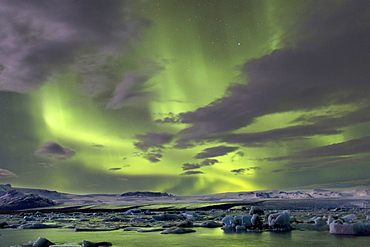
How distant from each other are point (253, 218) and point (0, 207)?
137 m

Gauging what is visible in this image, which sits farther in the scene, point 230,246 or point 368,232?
point 368,232

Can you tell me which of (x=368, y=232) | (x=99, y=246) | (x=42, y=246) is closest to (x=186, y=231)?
(x=99, y=246)

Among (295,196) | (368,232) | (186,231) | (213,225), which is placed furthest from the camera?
(295,196)

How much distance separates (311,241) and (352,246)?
2178 mm

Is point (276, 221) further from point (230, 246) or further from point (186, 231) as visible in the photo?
point (230, 246)

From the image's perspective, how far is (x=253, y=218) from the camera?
71.8ft

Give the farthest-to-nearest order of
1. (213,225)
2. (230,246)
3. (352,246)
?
(213,225) → (230,246) → (352,246)

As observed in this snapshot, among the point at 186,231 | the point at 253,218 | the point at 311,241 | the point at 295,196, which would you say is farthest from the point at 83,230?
the point at 295,196

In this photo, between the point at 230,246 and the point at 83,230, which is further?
the point at 83,230

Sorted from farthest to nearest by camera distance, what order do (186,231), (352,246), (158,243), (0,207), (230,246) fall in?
(0,207), (186,231), (158,243), (230,246), (352,246)

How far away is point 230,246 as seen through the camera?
14.0m

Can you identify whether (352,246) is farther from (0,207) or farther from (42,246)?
(0,207)

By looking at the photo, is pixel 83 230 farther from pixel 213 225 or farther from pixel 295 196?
pixel 295 196

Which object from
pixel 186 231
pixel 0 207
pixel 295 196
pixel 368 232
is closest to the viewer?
pixel 368 232
